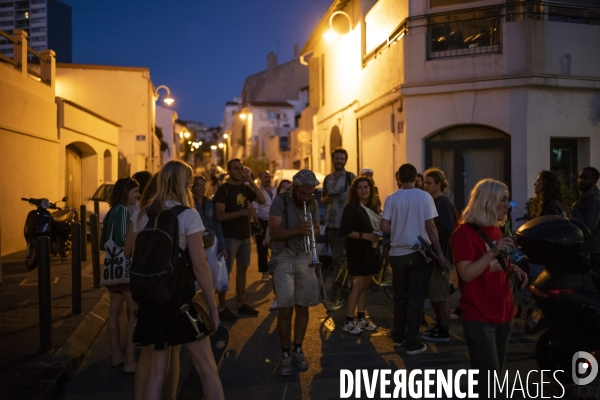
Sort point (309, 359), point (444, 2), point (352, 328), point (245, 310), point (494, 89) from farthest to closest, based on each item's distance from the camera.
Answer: point (444, 2), point (494, 89), point (245, 310), point (352, 328), point (309, 359)

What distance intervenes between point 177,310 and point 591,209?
199 inches

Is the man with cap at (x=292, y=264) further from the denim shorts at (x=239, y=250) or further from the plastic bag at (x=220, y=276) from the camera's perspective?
the denim shorts at (x=239, y=250)

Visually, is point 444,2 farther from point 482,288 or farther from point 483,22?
point 482,288

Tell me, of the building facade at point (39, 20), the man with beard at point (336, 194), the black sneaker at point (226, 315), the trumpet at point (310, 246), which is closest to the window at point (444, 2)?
the man with beard at point (336, 194)

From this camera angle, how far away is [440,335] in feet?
22.0

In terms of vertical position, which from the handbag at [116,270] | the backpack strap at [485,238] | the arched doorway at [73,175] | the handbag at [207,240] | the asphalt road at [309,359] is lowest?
the asphalt road at [309,359]

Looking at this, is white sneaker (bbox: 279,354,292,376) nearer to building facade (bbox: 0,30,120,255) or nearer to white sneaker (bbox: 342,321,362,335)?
white sneaker (bbox: 342,321,362,335)

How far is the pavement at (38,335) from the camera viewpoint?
5.13m

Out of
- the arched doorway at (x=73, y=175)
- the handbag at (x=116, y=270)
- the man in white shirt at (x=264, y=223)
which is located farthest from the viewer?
the arched doorway at (x=73, y=175)

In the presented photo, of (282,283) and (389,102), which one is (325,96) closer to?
(389,102)

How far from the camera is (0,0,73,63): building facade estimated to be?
1300 inches

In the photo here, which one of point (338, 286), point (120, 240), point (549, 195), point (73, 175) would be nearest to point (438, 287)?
point (549, 195)

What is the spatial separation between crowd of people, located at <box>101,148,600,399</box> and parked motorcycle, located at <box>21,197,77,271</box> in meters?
4.35

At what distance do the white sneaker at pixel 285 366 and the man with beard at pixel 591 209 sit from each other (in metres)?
3.48
